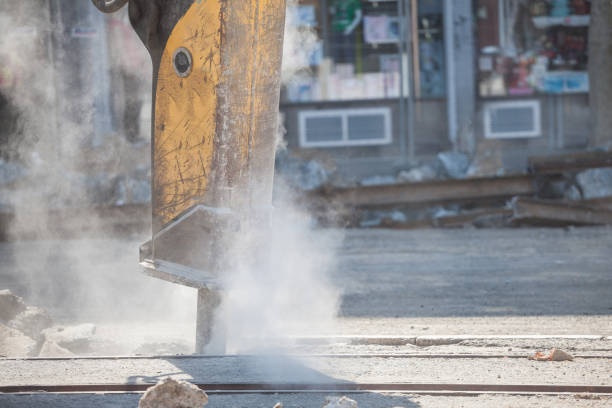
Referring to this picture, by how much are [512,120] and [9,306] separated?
394 inches

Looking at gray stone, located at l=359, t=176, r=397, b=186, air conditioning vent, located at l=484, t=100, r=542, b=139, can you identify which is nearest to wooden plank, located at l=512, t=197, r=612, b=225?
gray stone, located at l=359, t=176, r=397, b=186

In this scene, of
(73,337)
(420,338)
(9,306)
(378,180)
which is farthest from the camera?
(378,180)

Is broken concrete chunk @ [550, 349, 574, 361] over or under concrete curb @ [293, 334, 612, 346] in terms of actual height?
over

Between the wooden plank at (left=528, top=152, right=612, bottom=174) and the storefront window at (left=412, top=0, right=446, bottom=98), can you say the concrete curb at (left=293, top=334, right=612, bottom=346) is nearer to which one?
the wooden plank at (left=528, top=152, right=612, bottom=174)

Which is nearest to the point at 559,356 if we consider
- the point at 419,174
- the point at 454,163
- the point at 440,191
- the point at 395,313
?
the point at 395,313

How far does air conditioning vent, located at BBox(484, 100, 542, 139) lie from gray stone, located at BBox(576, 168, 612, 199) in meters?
3.28

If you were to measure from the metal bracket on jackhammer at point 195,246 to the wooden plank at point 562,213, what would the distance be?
6083 mm

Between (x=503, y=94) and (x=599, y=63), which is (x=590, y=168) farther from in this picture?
(x=503, y=94)

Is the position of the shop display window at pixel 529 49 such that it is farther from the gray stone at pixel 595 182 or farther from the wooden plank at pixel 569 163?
the gray stone at pixel 595 182

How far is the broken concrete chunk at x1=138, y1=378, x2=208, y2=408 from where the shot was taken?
2658mm

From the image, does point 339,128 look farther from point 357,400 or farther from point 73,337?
point 357,400

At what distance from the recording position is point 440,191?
379 inches

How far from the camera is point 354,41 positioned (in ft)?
41.9

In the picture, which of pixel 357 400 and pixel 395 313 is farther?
pixel 395 313
